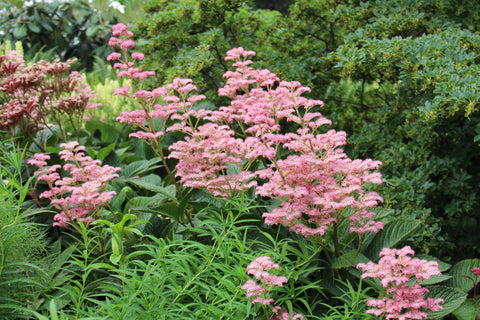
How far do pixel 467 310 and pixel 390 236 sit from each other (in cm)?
48

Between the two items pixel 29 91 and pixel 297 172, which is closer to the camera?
pixel 297 172

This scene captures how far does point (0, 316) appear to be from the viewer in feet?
5.89

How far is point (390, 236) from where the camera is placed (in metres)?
2.35

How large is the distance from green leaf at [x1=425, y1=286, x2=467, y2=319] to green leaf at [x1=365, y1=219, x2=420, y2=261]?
11.3 inches

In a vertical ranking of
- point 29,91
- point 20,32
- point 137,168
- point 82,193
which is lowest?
point 20,32

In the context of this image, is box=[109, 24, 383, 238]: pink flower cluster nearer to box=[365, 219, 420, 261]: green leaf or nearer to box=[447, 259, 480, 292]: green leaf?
box=[365, 219, 420, 261]: green leaf

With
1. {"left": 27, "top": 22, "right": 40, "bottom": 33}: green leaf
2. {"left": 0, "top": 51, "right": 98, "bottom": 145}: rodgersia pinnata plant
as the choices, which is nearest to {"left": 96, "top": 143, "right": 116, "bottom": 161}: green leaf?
{"left": 0, "top": 51, "right": 98, "bottom": 145}: rodgersia pinnata plant

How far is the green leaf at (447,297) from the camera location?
206 centimetres

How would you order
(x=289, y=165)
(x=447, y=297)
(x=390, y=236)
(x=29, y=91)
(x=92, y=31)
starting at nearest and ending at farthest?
(x=289, y=165), (x=447, y=297), (x=390, y=236), (x=29, y=91), (x=92, y=31)

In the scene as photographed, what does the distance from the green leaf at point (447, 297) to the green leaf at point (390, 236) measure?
0.29 m

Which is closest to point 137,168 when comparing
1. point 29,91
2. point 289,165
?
point 29,91

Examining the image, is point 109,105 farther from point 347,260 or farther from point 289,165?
point 347,260

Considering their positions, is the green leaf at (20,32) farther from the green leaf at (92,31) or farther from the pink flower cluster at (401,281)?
the pink flower cluster at (401,281)

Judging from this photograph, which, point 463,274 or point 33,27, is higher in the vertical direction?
point 463,274
